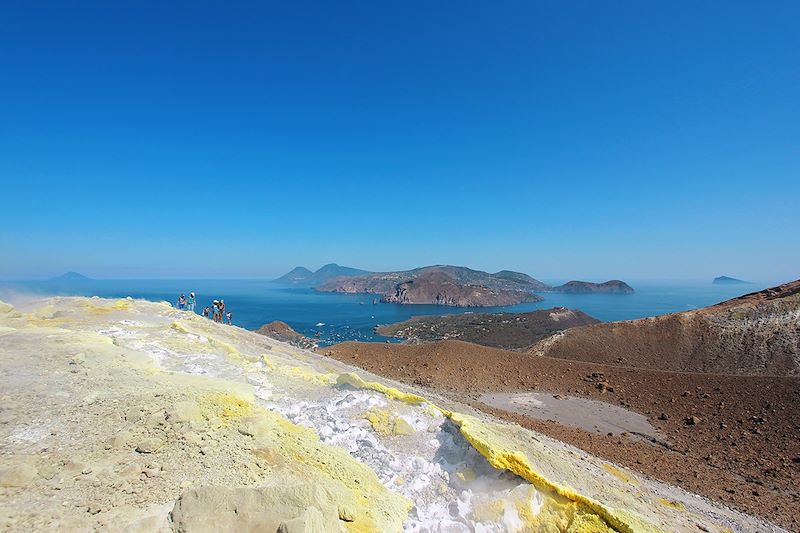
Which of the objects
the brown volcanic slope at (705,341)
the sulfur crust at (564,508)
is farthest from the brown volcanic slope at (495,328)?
the sulfur crust at (564,508)

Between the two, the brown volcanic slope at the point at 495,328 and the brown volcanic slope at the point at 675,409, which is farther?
the brown volcanic slope at the point at 495,328

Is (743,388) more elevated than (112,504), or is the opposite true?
(112,504)

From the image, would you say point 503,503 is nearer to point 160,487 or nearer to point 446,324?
point 160,487

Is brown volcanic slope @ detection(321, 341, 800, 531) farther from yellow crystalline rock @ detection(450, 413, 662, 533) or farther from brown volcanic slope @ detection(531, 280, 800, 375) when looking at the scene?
brown volcanic slope @ detection(531, 280, 800, 375)

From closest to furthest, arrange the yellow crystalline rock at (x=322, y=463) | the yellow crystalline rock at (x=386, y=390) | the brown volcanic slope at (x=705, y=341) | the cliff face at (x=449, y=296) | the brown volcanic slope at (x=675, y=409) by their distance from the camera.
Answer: the yellow crystalline rock at (x=322, y=463) < the yellow crystalline rock at (x=386, y=390) < the brown volcanic slope at (x=675, y=409) < the brown volcanic slope at (x=705, y=341) < the cliff face at (x=449, y=296)

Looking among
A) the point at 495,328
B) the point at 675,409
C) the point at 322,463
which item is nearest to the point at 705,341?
the point at 675,409

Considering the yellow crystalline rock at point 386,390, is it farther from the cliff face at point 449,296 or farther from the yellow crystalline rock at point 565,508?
the cliff face at point 449,296

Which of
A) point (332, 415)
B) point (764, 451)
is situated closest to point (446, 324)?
point (764, 451)
